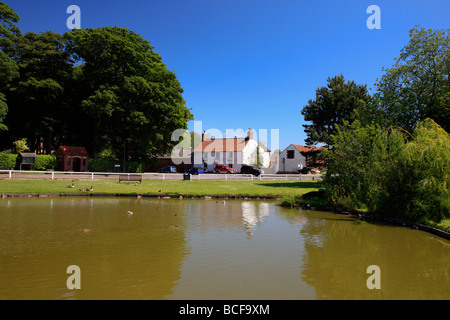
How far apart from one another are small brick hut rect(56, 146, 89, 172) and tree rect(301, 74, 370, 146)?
3087cm

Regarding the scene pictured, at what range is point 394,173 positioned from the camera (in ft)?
49.2

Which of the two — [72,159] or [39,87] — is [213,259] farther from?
[39,87]

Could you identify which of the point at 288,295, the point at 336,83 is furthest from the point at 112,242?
the point at 336,83

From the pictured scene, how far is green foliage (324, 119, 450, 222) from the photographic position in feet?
44.1

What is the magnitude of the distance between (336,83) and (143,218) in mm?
34724

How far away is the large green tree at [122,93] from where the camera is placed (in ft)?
142

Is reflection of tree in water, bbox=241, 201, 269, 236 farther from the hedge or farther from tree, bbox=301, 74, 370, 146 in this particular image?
the hedge

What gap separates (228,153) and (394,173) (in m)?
62.3

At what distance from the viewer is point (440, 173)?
13.4 meters

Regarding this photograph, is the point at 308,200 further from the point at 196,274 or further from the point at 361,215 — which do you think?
the point at 196,274

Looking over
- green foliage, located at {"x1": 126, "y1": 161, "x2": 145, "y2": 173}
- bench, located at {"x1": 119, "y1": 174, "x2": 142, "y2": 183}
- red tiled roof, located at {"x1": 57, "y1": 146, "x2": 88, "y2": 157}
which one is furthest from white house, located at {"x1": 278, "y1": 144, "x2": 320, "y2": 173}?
bench, located at {"x1": 119, "y1": 174, "x2": 142, "y2": 183}
